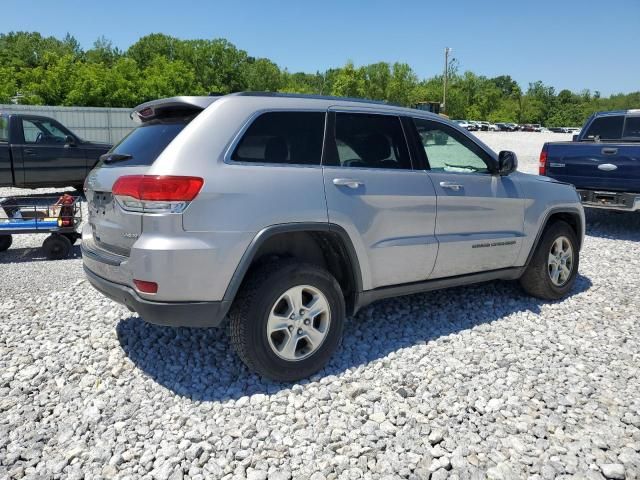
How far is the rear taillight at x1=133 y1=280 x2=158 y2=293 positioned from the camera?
2959mm

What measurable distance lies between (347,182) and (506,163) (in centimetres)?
175

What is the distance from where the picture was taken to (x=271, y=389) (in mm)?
3359

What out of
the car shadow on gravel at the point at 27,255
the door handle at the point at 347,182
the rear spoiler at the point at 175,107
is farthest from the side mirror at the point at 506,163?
the car shadow on gravel at the point at 27,255

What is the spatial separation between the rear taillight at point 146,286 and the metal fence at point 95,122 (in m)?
20.0

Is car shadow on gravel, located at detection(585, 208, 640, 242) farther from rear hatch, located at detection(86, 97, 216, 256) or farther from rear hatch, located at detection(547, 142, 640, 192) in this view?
rear hatch, located at detection(86, 97, 216, 256)

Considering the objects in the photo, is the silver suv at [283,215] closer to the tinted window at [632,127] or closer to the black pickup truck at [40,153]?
the tinted window at [632,127]

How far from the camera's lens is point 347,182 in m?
3.49

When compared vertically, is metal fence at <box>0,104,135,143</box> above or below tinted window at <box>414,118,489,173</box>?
above

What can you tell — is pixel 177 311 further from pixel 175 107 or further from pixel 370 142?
pixel 370 142

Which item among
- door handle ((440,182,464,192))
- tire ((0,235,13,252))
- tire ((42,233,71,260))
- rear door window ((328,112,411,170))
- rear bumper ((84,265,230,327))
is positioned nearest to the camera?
rear bumper ((84,265,230,327))

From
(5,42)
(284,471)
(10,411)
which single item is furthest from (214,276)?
(5,42)

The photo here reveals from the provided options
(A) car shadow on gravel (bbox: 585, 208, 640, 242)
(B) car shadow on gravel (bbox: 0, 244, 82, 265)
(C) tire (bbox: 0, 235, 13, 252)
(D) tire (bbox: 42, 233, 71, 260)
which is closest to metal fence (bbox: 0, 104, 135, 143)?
(B) car shadow on gravel (bbox: 0, 244, 82, 265)

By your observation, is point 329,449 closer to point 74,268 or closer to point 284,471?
point 284,471

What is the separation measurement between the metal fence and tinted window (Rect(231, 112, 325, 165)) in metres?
19.7
